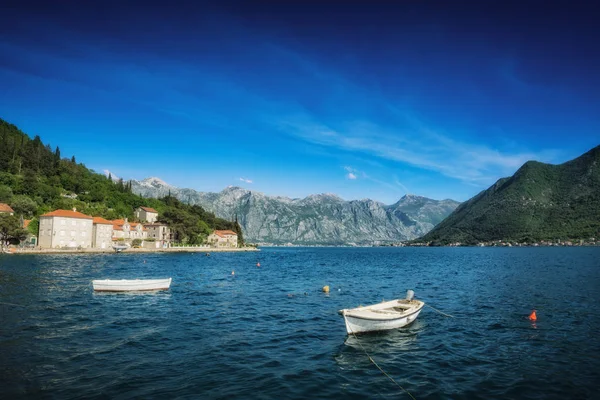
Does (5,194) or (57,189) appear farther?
(57,189)

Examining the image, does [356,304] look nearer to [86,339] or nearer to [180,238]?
[86,339]

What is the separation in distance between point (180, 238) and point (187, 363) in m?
154

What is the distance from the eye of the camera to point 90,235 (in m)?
121

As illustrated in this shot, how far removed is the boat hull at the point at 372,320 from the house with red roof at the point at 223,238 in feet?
540

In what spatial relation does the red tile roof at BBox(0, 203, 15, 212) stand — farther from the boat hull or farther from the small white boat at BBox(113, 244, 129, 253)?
the boat hull

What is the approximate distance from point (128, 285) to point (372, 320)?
27991 millimetres

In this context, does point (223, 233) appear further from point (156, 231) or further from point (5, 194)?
point (5, 194)

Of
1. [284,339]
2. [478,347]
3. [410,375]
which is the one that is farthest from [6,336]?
[478,347]

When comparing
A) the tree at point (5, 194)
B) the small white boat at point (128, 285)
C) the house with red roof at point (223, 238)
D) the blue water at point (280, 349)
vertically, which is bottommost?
the blue water at point (280, 349)

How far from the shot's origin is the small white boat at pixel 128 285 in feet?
119

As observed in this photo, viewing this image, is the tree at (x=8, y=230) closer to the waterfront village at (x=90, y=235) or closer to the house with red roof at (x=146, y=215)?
the waterfront village at (x=90, y=235)

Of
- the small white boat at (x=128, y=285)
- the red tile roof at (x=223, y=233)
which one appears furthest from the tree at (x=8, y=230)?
the red tile roof at (x=223, y=233)

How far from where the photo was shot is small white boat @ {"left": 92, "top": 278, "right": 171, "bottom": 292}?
3642cm

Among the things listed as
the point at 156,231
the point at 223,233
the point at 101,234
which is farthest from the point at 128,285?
the point at 223,233
